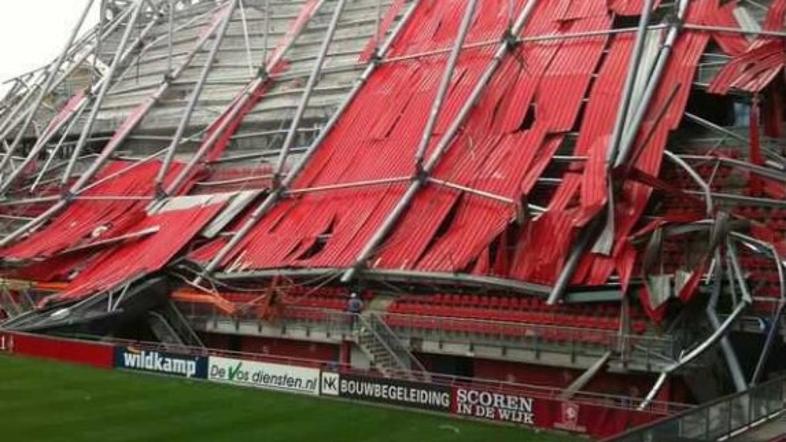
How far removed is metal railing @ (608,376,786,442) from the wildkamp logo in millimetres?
17130

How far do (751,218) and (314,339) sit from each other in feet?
47.9

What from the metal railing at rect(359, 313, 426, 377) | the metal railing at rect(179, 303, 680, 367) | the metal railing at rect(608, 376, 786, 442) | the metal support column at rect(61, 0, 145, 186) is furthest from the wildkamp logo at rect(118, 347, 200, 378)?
the metal support column at rect(61, 0, 145, 186)

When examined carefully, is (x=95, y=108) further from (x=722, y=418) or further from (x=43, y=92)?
(x=722, y=418)

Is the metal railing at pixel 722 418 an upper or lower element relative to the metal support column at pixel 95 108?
lower

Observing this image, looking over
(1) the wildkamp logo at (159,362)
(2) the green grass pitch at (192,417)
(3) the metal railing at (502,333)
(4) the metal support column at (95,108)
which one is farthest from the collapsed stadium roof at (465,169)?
(2) the green grass pitch at (192,417)

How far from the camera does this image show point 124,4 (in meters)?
70.1

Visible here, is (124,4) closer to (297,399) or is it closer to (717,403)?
(297,399)

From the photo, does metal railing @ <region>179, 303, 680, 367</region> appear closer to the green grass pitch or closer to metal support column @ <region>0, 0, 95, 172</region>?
the green grass pitch

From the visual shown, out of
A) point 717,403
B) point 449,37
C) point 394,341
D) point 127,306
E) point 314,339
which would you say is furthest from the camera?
point 449,37

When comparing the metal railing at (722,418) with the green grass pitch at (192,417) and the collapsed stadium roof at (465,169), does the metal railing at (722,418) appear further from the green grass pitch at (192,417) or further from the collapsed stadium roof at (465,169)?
the collapsed stadium roof at (465,169)

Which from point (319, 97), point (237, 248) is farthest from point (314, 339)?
point (319, 97)

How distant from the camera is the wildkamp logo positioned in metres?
30.5

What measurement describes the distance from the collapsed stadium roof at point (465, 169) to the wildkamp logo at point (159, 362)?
212 inches

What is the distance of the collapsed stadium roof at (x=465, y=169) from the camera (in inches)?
1109
